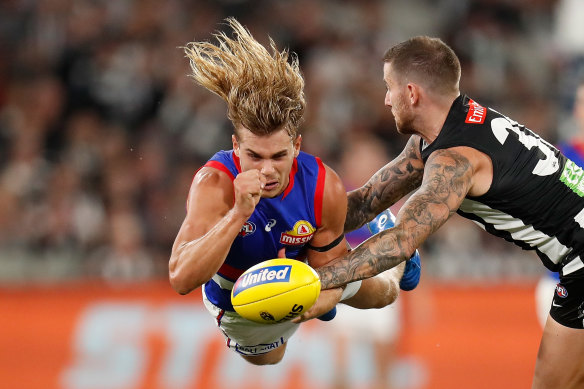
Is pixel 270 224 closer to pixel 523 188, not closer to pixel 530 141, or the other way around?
pixel 523 188

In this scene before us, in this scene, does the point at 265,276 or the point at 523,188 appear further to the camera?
the point at 523,188

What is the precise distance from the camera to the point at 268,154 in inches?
198

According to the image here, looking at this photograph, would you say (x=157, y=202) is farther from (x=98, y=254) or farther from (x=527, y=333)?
(x=527, y=333)

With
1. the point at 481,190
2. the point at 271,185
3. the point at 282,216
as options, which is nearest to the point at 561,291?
the point at 481,190

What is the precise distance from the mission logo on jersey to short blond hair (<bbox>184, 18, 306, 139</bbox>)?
0.56 m

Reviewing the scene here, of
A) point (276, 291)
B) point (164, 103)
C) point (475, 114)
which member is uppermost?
point (475, 114)

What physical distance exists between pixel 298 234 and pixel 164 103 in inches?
247

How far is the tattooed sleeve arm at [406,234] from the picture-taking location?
4.99m

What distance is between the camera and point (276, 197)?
5.34 meters

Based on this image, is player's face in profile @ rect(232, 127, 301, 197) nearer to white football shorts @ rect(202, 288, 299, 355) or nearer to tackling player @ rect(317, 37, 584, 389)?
tackling player @ rect(317, 37, 584, 389)

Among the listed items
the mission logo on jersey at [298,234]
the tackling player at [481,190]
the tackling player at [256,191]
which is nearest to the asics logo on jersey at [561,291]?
the tackling player at [481,190]

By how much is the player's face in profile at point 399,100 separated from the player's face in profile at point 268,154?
0.77 meters

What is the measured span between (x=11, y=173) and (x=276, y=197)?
5.93 m

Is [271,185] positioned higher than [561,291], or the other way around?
[271,185]
